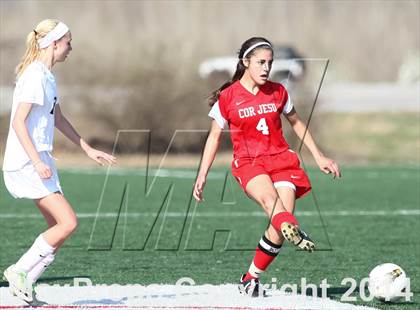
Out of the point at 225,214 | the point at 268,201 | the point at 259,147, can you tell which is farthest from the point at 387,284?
the point at 225,214

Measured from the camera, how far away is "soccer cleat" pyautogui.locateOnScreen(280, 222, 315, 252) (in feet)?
24.4

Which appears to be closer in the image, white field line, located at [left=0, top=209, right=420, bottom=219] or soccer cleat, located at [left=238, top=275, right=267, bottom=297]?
soccer cleat, located at [left=238, top=275, right=267, bottom=297]

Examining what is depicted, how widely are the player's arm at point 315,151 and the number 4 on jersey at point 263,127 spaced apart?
1.10 feet

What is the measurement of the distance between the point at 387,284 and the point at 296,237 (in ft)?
3.27

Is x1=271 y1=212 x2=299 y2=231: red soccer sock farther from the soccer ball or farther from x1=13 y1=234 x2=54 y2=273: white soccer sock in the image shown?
x1=13 y1=234 x2=54 y2=273: white soccer sock

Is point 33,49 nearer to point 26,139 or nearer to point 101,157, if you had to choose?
point 26,139

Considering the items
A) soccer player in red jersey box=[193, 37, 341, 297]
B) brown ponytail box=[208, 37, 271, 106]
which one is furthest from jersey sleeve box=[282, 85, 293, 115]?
brown ponytail box=[208, 37, 271, 106]

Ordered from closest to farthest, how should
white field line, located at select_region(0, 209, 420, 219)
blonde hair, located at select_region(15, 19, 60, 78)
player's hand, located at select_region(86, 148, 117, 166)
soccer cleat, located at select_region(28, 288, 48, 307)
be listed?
soccer cleat, located at select_region(28, 288, 48, 307)
blonde hair, located at select_region(15, 19, 60, 78)
player's hand, located at select_region(86, 148, 117, 166)
white field line, located at select_region(0, 209, 420, 219)

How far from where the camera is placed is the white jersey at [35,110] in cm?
732

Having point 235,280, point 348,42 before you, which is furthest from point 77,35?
point 235,280

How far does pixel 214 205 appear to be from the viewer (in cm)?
1611

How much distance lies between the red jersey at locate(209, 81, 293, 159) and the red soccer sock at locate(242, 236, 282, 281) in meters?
0.67

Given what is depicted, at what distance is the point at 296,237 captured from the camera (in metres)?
7.50

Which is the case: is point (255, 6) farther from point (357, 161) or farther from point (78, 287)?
point (78, 287)
